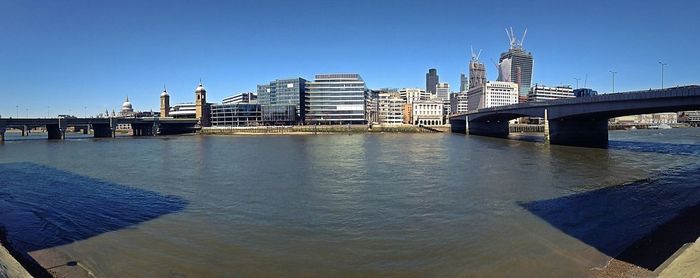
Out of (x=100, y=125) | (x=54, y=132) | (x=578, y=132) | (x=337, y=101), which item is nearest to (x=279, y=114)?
(x=337, y=101)

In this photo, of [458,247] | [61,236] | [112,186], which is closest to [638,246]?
[458,247]

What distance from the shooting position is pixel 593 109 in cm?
5603

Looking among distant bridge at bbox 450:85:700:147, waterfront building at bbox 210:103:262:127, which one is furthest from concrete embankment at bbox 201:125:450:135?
distant bridge at bbox 450:85:700:147

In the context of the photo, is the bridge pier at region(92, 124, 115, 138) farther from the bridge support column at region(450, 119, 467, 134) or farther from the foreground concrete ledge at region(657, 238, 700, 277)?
the foreground concrete ledge at region(657, 238, 700, 277)

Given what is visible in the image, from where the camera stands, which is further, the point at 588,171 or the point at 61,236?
the point at 588,171

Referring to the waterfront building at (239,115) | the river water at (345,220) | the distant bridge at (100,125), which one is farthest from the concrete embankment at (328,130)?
the river water at (345,220)

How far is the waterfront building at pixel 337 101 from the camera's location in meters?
186

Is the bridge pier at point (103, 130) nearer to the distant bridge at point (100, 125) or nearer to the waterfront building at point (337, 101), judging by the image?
the distant bridge at point (100, 125)

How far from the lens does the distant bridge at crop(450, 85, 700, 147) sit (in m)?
45.0

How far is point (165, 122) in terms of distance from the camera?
164 meters

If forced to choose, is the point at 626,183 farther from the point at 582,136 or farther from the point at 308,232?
the point at 582,136

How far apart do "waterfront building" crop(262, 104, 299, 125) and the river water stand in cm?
15069

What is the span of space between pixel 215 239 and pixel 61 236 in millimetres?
6330

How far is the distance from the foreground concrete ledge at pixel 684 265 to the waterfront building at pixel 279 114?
178 m
